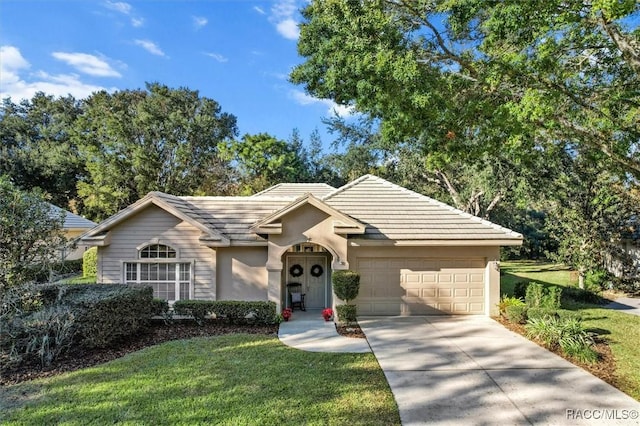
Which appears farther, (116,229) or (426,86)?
(116,229)

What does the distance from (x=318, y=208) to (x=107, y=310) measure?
6.66 metres

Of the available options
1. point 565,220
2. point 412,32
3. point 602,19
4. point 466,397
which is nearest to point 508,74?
point 602,19

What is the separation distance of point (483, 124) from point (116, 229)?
1219 centimetres

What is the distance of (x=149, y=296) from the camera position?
1036 centimetres

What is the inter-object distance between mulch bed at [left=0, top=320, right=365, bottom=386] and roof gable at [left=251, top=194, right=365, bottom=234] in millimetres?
3046

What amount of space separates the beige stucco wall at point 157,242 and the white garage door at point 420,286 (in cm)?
538

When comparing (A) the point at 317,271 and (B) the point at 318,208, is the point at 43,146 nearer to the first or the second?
(A) the point at 317,271

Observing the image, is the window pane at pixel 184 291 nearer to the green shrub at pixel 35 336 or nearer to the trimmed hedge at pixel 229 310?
the trimmed hedge at pixel 229 310

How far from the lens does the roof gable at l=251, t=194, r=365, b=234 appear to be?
12.1 metres

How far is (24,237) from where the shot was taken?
8.93 m

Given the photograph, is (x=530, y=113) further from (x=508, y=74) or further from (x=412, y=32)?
(x=412, y=32)

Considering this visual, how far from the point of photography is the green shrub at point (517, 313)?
11.8m

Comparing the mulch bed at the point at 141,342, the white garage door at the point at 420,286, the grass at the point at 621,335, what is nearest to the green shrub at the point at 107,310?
the mulch bed at the point at 141,342

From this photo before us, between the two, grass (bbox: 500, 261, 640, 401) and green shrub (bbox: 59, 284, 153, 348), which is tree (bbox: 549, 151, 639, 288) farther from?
green shrub (bbox: 59, 284, 153, 348)
